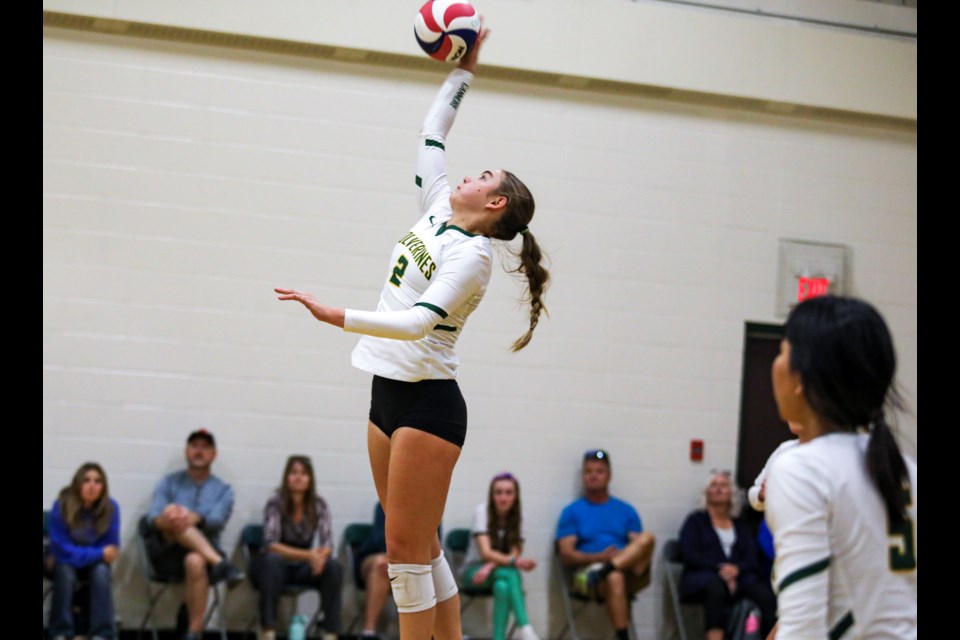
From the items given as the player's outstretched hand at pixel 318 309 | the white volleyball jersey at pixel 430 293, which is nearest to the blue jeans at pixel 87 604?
the white volleyball jersey at pixel 430 293

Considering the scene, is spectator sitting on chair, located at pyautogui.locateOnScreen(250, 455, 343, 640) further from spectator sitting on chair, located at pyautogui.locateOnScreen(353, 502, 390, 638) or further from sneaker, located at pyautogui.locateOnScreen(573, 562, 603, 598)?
sneaker, located at pyautogui.locateOnScreen(573, 562, 603, 598)

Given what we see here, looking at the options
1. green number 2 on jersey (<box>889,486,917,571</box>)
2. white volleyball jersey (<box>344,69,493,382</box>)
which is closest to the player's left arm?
green number 2 on jersey (<box>889,486,917,571</box>)

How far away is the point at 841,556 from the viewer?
2061 mm

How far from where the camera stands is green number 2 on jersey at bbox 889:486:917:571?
6.76 ft

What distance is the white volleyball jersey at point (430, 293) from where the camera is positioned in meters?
3.52

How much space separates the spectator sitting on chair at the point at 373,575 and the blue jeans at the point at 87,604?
1620mm

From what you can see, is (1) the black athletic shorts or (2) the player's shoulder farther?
(1) the black athletic shorts

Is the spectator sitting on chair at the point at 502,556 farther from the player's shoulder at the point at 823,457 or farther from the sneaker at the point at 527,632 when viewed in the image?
the player's shoulder at the point at 823,457

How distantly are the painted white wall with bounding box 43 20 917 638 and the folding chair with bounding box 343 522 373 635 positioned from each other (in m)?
0.13

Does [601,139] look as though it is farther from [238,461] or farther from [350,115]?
[238,461]

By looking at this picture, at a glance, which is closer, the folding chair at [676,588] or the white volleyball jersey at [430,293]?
the white volleyball jersey at [430,293]

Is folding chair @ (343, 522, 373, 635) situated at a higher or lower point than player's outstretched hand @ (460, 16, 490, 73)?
lower

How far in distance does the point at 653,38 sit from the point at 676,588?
4.15 metres

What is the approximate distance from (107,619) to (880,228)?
6.49 m
